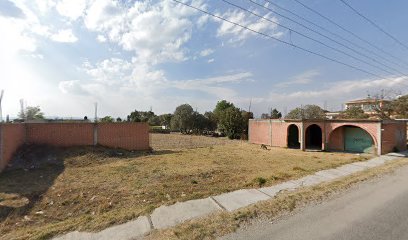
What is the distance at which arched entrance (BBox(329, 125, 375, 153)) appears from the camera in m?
20.6

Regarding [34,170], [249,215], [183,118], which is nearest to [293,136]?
[249,215]

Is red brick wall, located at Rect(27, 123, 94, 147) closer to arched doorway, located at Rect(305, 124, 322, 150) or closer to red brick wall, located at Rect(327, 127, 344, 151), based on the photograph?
red brick wall, located at Rect(327, 127, 344, 151)

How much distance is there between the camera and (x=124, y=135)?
20.5 metres

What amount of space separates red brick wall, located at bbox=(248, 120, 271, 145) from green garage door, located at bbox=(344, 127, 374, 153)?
7869 millimetres

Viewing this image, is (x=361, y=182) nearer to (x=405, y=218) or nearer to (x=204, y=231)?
(x=405, y=218)

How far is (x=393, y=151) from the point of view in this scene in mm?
20547

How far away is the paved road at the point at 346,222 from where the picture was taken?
4.98m

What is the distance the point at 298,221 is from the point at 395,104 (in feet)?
128

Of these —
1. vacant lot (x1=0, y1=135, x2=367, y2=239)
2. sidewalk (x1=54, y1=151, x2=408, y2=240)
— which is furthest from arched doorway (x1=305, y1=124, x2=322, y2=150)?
sidewalk (x1=54, y1=151, x2=408, y2=240)

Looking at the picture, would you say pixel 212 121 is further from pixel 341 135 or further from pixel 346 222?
pixel 346 222

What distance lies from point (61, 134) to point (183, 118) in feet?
108

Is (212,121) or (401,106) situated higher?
(401,106)

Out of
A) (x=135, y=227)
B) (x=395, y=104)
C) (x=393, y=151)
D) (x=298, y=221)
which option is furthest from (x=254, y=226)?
(x=395, y=104)

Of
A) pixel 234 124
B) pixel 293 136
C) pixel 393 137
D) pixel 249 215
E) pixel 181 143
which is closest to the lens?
pixel 249 215
